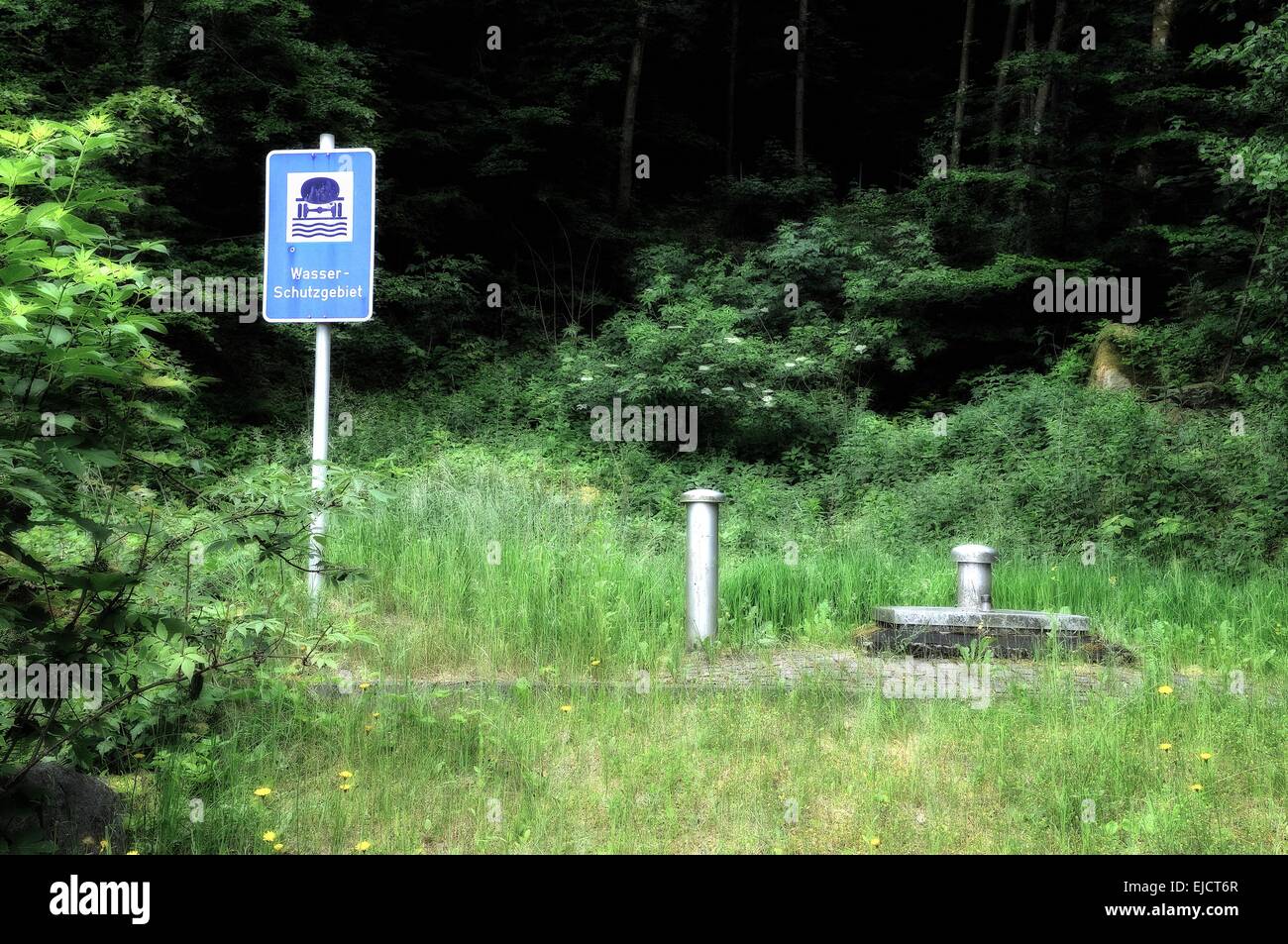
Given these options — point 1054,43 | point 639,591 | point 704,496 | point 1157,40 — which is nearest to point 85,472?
point 704,496

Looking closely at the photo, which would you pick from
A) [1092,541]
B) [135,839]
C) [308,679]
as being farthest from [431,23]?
[135,839]

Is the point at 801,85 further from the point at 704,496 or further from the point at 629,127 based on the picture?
the point at 704,496

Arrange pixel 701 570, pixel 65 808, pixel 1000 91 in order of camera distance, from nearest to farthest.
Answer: pixel 65 808
pixel 701 570
pixel 1000 91

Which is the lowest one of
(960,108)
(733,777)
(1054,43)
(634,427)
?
(733,777)

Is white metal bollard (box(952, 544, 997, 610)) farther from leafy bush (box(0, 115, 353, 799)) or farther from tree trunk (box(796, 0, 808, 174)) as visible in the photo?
tree trunk (box(796, 0, 808, 174))

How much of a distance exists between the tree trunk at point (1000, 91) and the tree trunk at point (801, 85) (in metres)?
4.20

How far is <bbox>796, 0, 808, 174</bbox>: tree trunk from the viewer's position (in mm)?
22719

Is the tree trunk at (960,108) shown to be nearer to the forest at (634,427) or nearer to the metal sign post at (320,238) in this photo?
the forest at (634,427)

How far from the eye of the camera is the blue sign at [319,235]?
6.77 m

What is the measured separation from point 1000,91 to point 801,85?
6.62 metres

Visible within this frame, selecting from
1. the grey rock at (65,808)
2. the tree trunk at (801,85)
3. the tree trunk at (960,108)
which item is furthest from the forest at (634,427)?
the tree trunk at (960,108)

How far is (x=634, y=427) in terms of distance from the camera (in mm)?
13953

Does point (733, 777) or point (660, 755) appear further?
point (660, 755)

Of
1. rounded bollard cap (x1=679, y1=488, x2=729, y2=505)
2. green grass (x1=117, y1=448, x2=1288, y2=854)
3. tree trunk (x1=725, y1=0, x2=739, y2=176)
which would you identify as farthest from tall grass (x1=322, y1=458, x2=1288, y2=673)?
tree trunk (x1=725, y1=0, x2=739, y2=176)
